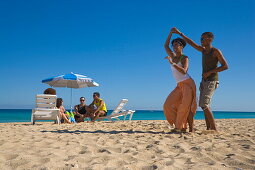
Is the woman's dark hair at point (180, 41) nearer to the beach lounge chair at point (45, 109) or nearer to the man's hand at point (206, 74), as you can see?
the man's hand at point (206, 74)

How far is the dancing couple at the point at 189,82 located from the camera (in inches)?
161

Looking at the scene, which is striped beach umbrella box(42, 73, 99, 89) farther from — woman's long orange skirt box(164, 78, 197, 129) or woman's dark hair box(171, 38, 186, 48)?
woman's long orange skirt box(164, 78, 197, 129)

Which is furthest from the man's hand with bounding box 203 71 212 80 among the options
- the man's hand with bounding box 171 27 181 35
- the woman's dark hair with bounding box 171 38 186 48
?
the man's hand with bounding box 171 27 181 35

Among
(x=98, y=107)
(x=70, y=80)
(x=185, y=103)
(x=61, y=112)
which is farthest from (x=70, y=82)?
(x=185, y=103)

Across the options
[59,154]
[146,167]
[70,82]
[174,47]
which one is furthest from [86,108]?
[146,167]

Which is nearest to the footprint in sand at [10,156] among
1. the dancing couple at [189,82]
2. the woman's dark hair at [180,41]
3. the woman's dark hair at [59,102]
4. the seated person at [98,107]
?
the dancing couple at [189,82]

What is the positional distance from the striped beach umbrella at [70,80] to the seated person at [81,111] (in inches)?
42.4

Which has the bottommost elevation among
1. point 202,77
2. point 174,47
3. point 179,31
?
point 202,77

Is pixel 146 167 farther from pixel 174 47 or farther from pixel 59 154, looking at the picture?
pixel 174 47

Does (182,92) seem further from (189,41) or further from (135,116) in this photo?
(135,116)

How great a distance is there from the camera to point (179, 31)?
4.31 metres

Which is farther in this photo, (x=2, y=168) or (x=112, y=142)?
(x=112, y=142)

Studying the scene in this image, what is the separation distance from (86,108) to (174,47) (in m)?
5.58

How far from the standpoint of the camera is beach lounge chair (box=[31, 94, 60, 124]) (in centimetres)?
725
